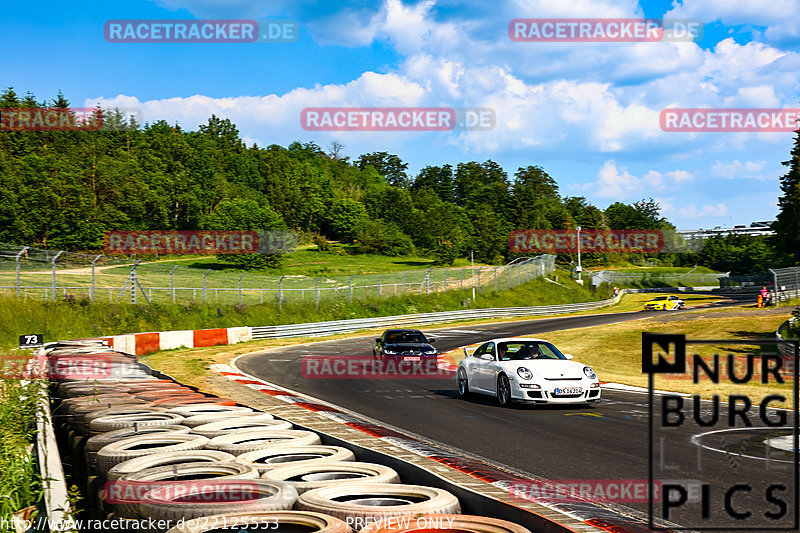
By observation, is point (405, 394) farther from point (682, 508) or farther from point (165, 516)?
point (165, 516)

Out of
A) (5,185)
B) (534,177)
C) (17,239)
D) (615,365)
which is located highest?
(534,177)

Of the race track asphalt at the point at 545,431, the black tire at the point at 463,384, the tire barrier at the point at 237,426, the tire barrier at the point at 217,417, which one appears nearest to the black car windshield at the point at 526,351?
the race track asphalt at the point at 545,431

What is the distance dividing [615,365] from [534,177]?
177 meters

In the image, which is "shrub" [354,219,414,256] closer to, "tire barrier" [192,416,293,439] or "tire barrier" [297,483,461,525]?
"tire barrier" [192,416,293,439]

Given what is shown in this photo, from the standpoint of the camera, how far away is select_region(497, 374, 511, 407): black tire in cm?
1366

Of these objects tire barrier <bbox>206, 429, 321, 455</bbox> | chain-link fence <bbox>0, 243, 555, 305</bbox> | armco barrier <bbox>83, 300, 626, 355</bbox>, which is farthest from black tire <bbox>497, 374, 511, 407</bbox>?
chain-link fence <bbox>0, 243, 555, 305</bbox>

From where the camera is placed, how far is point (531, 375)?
43.6 ft

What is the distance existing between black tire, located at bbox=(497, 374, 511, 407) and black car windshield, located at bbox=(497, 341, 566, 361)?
558mm

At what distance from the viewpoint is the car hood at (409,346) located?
76.7ft

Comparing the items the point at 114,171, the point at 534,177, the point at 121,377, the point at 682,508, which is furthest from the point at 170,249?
the point at 534,177

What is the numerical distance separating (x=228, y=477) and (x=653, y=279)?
99.0 metres

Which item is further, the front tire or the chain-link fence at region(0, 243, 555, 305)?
the chain-link fence at region(0, 243, 555, 305)

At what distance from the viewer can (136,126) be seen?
142 meters

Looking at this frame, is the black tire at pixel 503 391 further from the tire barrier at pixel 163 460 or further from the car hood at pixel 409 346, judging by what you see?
the car hood at pixel 409 346
